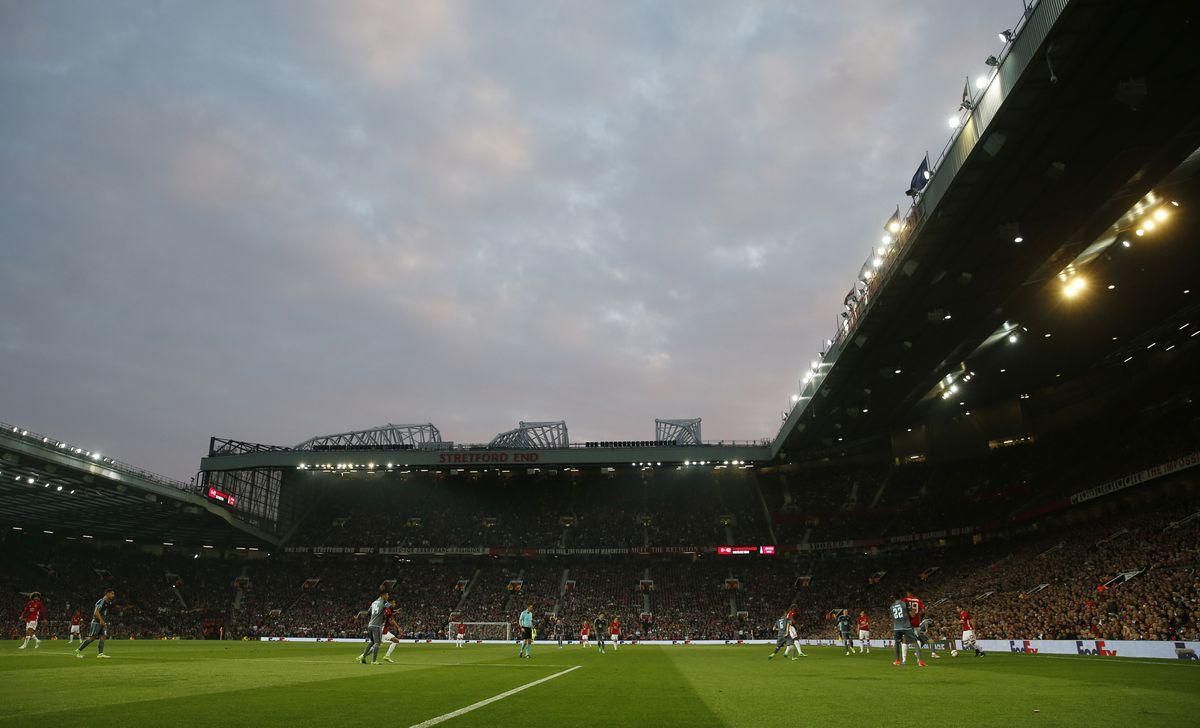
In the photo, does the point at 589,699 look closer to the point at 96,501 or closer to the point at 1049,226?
the point at 1049,226


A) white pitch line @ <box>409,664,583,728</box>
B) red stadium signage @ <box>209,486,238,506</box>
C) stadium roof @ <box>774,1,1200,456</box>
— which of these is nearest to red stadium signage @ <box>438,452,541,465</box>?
red stadium signage @ <box>209,486,238,506</box>

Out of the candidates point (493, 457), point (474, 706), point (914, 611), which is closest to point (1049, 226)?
point (914, 611)

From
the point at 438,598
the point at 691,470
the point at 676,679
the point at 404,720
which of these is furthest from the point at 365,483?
the point at 404,720

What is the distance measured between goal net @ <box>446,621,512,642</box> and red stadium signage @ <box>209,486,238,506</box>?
2327cm

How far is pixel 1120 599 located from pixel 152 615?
67.1 m

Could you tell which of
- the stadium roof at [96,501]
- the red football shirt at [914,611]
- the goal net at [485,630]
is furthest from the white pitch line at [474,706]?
the goal net at [485,630]

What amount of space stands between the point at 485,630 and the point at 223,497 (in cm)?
2655

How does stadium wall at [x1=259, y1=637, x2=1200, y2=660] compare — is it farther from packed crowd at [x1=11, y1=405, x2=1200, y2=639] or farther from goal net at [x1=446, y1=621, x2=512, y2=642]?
goal net at [x1=446, y1=621, x2=512, y2=642]

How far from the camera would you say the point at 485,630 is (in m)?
56.5

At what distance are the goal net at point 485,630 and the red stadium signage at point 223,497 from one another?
23267 mm

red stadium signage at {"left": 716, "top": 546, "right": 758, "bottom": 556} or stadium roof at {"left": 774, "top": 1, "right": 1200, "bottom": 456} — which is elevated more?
stadium roof at {"left": 774, "top": 1, "right": 1200, "bottom": 456}

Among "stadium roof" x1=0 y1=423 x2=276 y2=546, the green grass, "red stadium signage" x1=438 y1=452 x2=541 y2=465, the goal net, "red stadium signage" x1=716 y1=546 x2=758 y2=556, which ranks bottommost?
the goal net

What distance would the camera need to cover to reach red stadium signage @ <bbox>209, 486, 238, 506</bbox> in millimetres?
59719

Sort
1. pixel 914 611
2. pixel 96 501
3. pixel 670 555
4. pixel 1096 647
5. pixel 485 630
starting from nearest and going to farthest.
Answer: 1. pixel 914 611
2. pixel 1096 647
3. pixel 96 501
4. pixel 485 630
5. pixel 670 555
